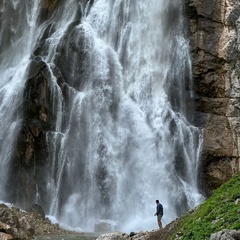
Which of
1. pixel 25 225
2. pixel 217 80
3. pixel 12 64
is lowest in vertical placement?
pixel 25 225

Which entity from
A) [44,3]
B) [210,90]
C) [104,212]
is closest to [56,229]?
[104,212]

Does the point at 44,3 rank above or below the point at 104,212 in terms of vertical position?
above

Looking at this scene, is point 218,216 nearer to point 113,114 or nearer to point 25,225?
point 25,225

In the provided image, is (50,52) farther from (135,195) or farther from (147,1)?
(135,195)

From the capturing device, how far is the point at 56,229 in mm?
22250

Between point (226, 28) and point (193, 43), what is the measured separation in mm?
2896

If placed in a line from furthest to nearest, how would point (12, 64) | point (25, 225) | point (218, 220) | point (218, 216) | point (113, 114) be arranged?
1. point (12, 64)
2. point (113, 114)
3. point (25, 225)
4. point (218, 216)
5. point (218, 220)

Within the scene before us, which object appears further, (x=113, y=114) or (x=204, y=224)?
(x=113, y=114)

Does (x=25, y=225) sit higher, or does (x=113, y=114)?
(x=113, y=114)

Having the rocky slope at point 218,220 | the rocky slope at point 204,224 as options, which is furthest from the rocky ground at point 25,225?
the rocky slope at point 218,220

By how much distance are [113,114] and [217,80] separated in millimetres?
8375

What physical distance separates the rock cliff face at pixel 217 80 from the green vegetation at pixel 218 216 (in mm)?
15592

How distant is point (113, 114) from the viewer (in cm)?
3020

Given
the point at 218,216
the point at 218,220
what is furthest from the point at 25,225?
the point at 218,220
